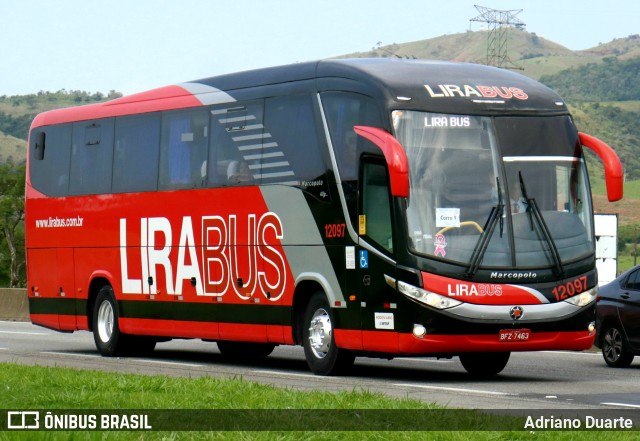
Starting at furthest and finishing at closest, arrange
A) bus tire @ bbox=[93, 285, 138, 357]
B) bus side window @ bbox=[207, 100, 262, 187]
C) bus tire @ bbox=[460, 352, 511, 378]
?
bus tire @ bbox=[93, 285, 138, 357], bus side window @ bbox=[207, 100, 262, 187], bus tire @ bbox=[460, 352, 511, 378]

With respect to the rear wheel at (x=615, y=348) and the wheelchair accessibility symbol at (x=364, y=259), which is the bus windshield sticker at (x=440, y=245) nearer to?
the wheelchair accessibility symbol at (x=364, y=259)

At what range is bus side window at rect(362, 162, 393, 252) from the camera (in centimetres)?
1736

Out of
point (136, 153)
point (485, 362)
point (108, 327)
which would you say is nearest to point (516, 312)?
point (485, 362)

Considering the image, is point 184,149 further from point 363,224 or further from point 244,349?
point 363,224

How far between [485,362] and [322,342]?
2149mm

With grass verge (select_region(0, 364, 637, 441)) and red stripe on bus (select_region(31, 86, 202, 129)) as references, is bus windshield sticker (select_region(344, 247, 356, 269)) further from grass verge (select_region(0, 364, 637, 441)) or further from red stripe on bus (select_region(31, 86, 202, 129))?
red stripe on bus (select_region(31, 86, 202, 129))

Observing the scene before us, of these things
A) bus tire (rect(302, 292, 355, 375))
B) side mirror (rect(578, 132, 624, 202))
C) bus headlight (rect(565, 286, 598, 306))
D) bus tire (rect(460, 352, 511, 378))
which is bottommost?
bus tire (rect(460, 352, 511, 378))

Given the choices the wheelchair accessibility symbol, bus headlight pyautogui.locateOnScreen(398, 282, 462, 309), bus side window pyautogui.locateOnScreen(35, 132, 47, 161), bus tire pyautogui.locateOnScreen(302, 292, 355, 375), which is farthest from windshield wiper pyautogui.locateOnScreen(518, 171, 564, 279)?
bus side window pyautogui.locateOnScreen(35, 132, 47, 161)

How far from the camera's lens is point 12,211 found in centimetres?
11044

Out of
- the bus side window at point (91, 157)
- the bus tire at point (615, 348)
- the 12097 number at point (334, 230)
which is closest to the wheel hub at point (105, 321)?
the bus side window at point (91, 157)

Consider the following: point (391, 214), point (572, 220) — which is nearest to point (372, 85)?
point (391, 214)

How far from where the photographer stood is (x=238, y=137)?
20.5 meters

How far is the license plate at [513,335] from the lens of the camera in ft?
56.3

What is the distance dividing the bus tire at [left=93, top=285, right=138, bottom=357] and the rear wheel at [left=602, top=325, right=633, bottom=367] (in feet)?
24.4
